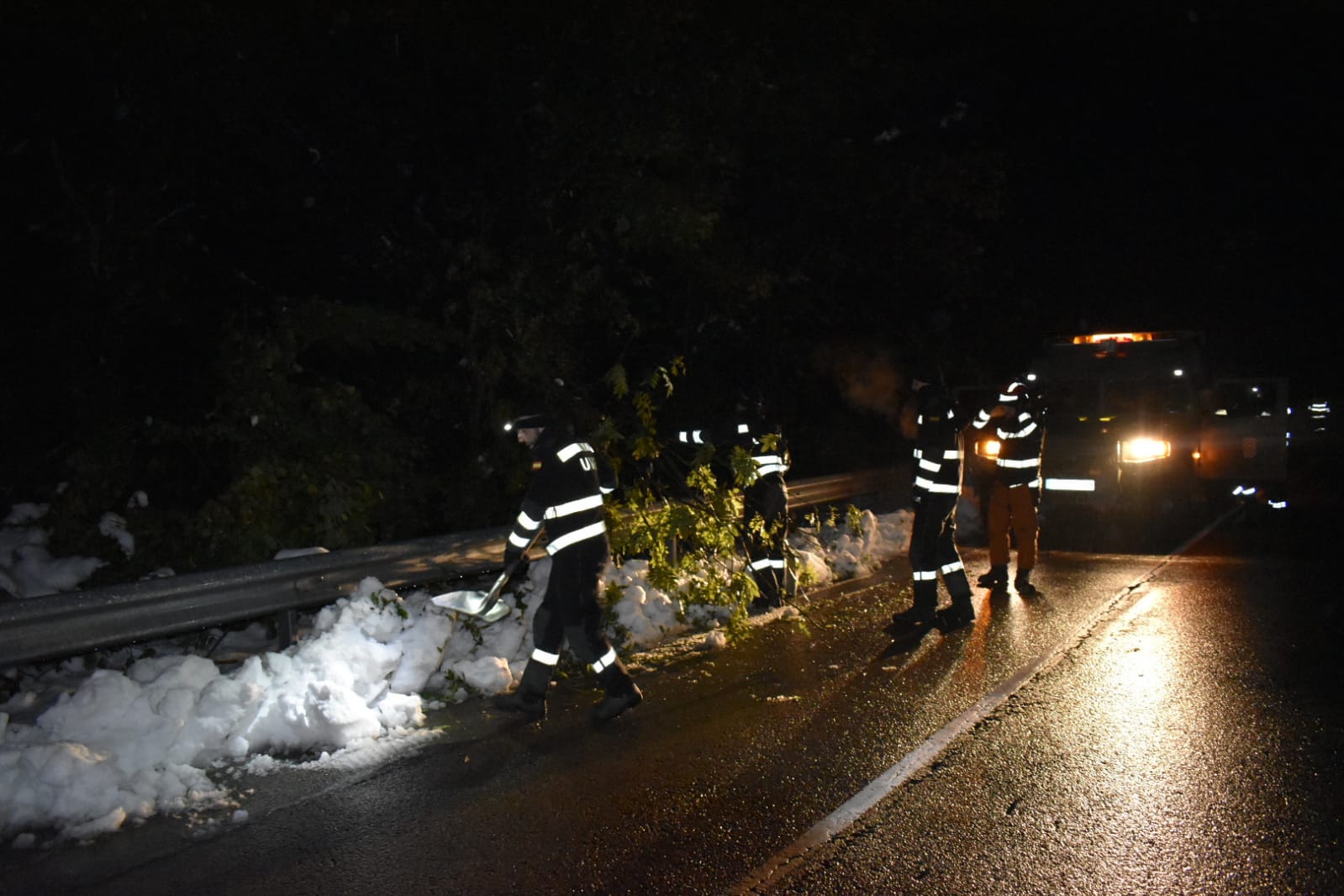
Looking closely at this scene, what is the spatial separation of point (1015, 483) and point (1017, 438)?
1.34 ft

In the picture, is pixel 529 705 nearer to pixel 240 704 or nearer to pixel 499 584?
pixel 499 584

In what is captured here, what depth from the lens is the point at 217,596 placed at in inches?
243

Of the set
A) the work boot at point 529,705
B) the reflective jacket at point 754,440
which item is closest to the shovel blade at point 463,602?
the work boot at point 529,705

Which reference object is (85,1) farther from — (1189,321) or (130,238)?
(1189,321)

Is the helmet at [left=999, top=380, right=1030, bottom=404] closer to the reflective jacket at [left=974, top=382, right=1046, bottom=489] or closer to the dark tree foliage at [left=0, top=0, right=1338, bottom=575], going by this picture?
the reflective jacket at [left=974, top=382, right=1046, bottom=489]

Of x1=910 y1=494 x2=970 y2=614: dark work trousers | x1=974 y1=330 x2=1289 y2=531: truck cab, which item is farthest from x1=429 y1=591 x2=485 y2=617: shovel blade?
x1=974 y1=330 x2=1289 y2=531: truck cab

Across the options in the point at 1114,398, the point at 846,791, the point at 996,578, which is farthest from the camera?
the point at 1114,398

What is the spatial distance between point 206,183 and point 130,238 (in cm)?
101

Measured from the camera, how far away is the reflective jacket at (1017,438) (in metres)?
9.66

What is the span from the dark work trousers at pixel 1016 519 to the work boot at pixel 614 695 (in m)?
4.65

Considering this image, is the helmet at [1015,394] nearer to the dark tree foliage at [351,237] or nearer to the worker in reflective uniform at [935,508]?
the worker in reflective uniform at [935,508]

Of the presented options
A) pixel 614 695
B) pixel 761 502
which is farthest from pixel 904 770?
pixel 761 502

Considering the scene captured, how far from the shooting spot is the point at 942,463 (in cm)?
817

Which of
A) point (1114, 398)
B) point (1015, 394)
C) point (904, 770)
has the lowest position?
point (904, 770)
